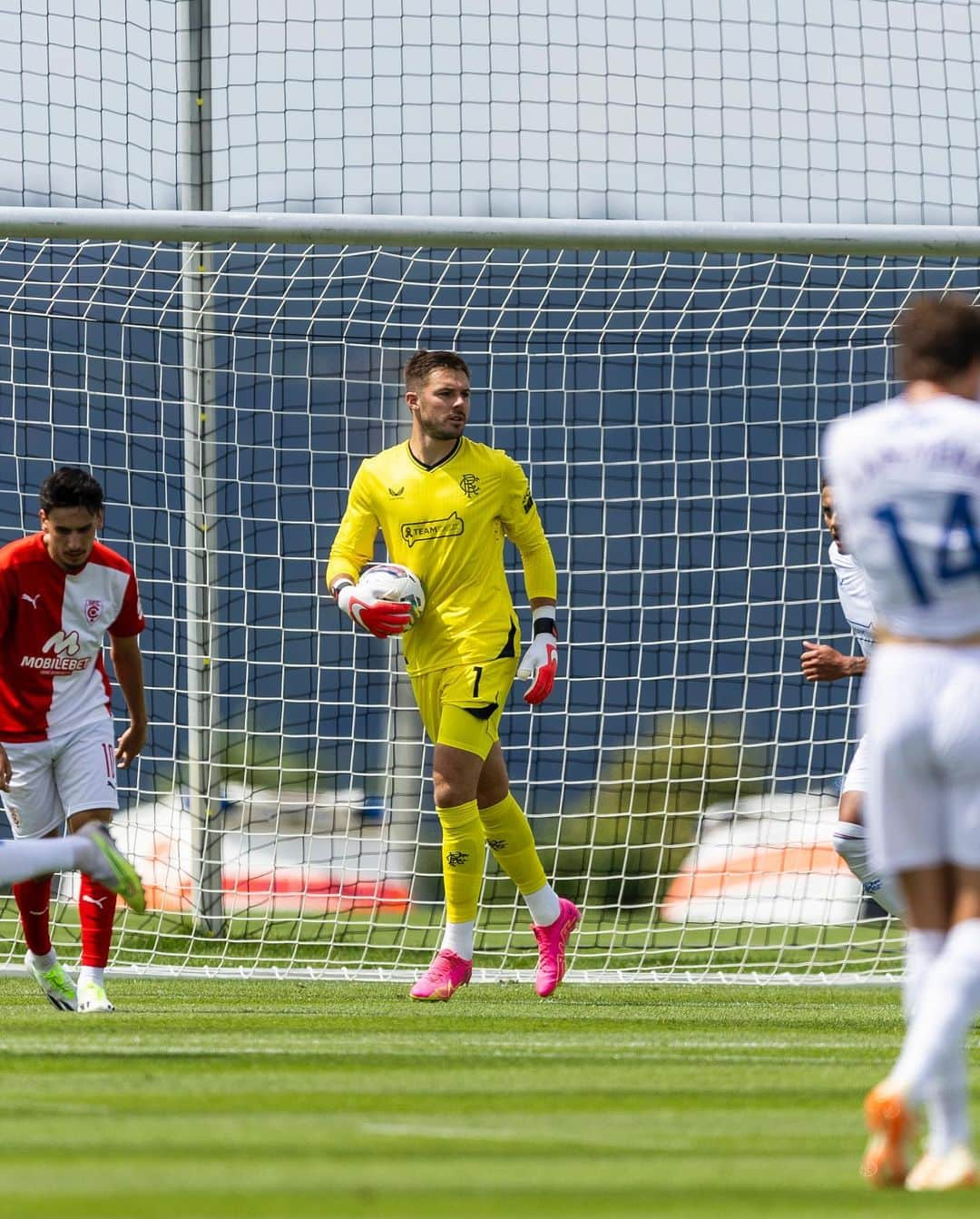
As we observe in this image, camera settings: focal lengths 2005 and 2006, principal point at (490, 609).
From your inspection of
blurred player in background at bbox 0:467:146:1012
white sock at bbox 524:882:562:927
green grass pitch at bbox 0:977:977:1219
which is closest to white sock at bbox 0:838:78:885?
green grass pitch at bbox 0:977:977:1219

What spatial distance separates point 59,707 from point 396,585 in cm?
147

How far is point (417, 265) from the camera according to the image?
10.9 m

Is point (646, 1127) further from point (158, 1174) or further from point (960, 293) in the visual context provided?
point (960, 293)

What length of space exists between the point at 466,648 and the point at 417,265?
3.17 metres

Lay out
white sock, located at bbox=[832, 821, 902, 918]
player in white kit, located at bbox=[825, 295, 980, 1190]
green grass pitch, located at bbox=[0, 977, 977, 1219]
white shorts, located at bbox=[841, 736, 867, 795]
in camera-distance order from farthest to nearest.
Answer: white sock, located at bbox=[832, 821, 902, 918] < white shorts, located at bbox=[841, 736, 867, 795] < player in white kit, located at bbox=[825, 295, 980, 1190] < green grass pitch, located at bbox=[0, 977, 977, 1219]

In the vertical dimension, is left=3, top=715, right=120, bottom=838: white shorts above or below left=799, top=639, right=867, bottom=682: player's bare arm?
below

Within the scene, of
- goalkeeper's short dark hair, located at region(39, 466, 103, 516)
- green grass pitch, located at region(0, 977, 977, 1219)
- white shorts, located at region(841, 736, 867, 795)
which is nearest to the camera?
green grass pitch, located at region(0, 977, 977, 1219)

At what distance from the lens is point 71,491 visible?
758cm

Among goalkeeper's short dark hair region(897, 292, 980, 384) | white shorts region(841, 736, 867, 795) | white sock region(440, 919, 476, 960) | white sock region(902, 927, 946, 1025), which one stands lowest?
white sock region(440, 919, 476, 960)

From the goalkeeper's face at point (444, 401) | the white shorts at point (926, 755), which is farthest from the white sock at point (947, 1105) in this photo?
the goalkeeper's face at point (444, 401)

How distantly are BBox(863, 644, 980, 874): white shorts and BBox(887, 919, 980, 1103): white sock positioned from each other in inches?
7.8

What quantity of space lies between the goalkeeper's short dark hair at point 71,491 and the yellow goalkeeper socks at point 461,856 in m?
2.00

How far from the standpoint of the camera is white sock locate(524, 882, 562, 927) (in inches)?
341

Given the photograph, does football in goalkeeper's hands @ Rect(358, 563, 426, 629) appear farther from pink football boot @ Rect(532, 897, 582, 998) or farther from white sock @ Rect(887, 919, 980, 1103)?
white sock @ Rect(887, 919, 980, 1103)
